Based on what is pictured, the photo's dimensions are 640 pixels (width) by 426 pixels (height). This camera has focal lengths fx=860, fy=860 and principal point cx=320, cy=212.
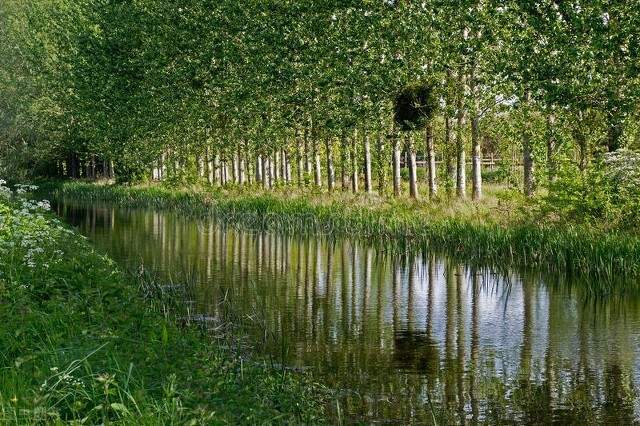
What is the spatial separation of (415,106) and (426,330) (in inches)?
753

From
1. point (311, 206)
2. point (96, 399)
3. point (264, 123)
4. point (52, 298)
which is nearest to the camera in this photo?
point (96, 399)

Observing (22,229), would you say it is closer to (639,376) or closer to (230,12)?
(639,376)

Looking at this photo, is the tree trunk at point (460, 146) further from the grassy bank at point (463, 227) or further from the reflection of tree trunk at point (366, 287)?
the reflection of tree trunk at point (366, 287)

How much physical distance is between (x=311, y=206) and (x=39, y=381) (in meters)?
26.3

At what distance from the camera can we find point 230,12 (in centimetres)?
4594

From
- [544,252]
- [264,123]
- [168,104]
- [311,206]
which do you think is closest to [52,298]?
[544,252]

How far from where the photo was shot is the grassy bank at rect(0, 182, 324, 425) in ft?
24.8

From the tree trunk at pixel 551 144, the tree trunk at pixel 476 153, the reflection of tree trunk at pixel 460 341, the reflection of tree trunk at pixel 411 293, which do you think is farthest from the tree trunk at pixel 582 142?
the reflection of tree trunk at pixel 460 341

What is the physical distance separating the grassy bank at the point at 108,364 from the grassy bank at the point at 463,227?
10.2m

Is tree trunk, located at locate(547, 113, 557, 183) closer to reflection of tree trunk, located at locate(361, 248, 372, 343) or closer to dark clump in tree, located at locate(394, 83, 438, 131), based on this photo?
dark clump in tree, located at locate(394, 83, 438, 131)

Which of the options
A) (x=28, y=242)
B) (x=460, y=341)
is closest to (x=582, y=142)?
(x=460, y=341)

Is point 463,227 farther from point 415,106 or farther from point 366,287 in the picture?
point 415,106

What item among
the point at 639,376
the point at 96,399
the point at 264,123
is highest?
the point at 264,123

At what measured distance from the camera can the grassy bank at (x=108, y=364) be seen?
7550 mm
